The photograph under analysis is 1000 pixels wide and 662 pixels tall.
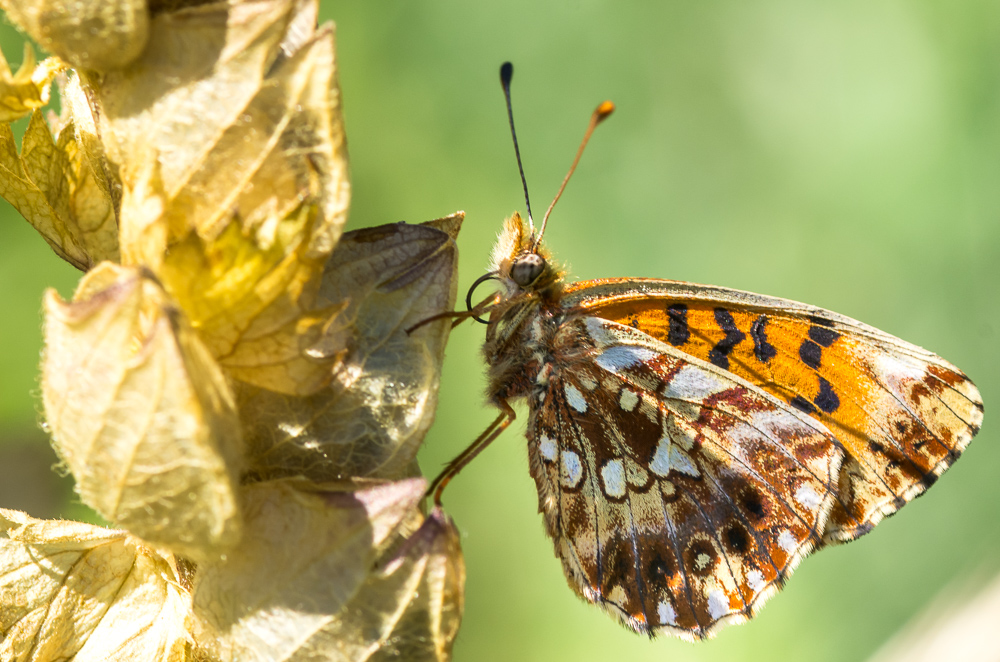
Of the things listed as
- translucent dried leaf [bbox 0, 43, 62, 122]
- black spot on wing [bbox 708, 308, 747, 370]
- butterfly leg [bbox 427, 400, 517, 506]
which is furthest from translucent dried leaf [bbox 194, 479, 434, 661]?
black spot on wing [bbox 708, 308, 747, 370]

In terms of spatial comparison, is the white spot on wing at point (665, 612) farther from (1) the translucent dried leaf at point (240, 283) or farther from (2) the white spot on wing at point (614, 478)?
(1) the translucent dried leaf at point (240, 283)

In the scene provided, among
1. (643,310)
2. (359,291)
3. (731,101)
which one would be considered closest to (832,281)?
(731,101)

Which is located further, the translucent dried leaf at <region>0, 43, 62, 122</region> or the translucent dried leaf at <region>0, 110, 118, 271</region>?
the translucent dried leaf at <region>0, 110, 118, 271</region>

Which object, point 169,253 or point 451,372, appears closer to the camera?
point 169,253

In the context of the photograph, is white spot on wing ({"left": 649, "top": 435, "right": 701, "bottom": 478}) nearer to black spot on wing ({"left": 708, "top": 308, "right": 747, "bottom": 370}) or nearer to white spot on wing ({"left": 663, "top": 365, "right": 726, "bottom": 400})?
white spot on wing ({"left": 663, "top": 365, "right": 726, "bottom": 400})

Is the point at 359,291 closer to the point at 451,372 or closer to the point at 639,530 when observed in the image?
the point at 639,530

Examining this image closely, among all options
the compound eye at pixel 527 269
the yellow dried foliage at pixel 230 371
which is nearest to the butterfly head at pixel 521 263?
the compound eye at pixel 527 269

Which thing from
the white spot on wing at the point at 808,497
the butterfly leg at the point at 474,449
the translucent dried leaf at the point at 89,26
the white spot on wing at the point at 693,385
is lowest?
the butterfly leg at the point at 474,449

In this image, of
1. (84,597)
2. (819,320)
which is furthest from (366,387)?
(819,320)
